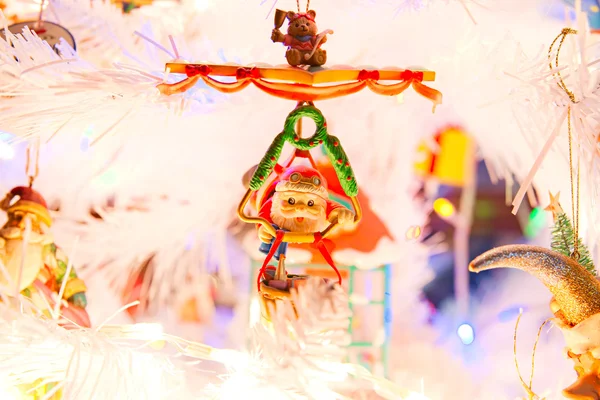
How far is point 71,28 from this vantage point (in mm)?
915

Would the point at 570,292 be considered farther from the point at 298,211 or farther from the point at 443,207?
the point at 443,207

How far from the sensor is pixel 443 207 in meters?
1.10

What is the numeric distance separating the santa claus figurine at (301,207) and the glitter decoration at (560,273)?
0.19 metres

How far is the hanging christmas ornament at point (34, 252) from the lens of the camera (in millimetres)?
826

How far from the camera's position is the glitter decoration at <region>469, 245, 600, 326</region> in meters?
0.59

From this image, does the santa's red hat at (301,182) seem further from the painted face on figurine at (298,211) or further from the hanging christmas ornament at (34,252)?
the hanging christmas ornament at (34,252)

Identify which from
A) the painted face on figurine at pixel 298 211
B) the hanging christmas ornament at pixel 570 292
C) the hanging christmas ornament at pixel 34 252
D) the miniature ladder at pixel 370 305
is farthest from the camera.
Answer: the miniature ladder at pixel 370 305

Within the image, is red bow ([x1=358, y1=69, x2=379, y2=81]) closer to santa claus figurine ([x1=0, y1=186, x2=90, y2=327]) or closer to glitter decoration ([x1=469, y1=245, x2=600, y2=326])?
glitter decoration ([x1=469, y1=245, x2=600, y2=326])

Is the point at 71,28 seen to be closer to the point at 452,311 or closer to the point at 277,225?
the point at 277,225

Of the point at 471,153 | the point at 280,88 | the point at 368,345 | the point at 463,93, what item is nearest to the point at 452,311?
the point at 368,345

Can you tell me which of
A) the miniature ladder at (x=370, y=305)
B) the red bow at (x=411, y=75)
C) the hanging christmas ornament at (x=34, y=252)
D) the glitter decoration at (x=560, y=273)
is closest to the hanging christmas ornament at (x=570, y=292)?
the glitter decoration at (x=560, y=273)

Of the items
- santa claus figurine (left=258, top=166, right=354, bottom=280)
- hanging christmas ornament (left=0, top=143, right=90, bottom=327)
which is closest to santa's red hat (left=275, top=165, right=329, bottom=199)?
santa claus figurine (left=258, top=166, right=354, bottom=280)

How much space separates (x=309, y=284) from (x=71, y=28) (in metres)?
0.70

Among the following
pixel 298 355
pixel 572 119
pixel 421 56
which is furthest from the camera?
pixel 421 56
